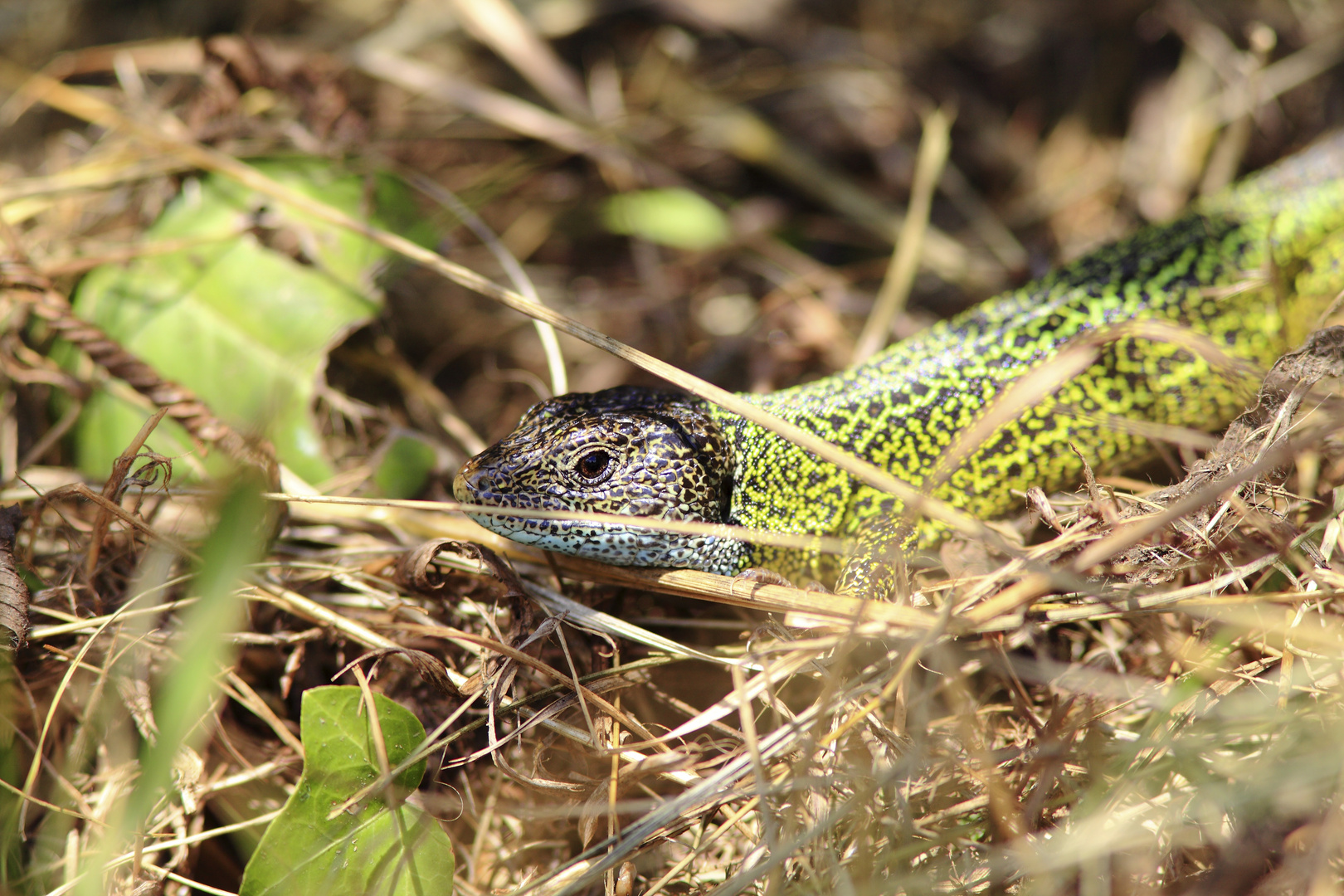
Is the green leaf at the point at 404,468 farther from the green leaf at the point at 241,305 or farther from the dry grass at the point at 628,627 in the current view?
the green leaf at the point at 241,305

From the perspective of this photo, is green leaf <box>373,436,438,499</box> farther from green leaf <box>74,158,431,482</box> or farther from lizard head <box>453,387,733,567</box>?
lizard head <box>453,387,733,567</box>

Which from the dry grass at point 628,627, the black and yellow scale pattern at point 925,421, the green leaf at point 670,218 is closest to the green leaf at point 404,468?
the dry grass at point 628,627

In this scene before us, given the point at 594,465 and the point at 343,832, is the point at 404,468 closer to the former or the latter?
the point at 594,465

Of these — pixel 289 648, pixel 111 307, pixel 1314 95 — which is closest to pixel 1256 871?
pixel 289 648

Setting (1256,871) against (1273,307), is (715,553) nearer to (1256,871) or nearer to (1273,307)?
(1256,871)

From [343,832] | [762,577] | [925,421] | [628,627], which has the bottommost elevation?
[343,832]

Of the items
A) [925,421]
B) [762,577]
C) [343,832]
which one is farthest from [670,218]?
[343,832]

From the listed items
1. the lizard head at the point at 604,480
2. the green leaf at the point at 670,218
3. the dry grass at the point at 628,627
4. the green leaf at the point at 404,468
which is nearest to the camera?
the dry grass at the point at 628,627
